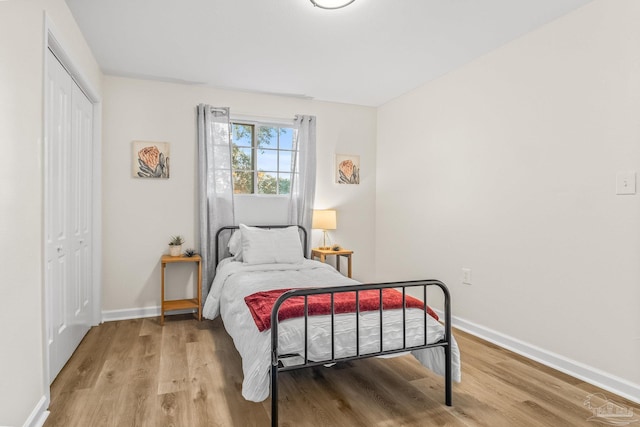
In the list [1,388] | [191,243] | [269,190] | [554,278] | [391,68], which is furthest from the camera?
[269,190]

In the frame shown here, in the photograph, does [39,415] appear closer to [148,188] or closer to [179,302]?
[179,302]

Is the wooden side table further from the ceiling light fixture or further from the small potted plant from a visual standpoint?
the ceiling light fixture

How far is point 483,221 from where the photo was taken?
3377 millimetres

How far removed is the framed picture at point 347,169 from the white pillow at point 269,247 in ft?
4.05

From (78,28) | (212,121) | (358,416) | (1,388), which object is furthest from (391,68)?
(1,388)

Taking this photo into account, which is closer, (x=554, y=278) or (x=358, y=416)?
(x=358, y=416)

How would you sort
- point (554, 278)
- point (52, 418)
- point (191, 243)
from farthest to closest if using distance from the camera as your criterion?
point (191, 243) → point (554, 278) → point (52, 418)

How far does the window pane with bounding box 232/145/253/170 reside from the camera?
4.38 m

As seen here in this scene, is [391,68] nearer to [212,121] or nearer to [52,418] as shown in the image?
[212,121]

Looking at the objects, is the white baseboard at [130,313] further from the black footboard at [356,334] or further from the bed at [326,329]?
the black footboard at [356,334]

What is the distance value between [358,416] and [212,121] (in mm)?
Answer: 3283

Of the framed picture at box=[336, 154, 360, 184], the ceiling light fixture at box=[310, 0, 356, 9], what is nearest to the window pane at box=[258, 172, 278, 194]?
the framed picture at box=[336, 154, 360, 184]

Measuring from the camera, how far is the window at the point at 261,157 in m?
4.40

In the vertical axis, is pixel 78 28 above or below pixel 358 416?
above
